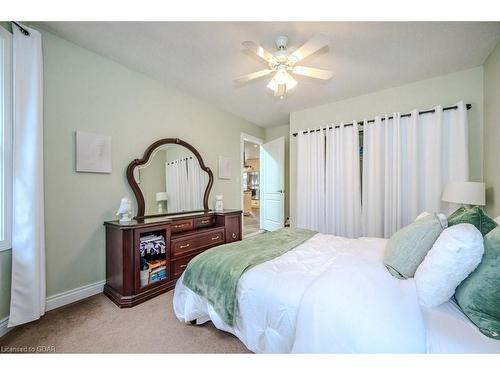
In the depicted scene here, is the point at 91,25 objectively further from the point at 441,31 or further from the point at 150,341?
the point at 441,31

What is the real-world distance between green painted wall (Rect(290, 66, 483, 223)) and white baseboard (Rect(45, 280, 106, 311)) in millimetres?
3666

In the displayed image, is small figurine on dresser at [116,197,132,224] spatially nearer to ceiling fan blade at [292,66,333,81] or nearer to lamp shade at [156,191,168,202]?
lamp shade at [156,191,168,202]

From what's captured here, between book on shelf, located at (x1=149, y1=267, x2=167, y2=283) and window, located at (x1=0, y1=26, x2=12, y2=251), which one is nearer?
window, located at (x1=0, y1=26, x2=12, y2=251)

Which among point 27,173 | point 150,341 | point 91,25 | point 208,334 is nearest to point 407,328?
point 208,334

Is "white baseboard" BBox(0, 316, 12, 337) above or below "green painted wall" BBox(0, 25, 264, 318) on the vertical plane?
below

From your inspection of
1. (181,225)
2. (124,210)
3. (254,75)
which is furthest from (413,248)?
(124,210)

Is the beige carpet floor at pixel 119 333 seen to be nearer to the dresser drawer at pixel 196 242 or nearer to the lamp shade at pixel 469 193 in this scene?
the dresser drawer at pixel 196 242

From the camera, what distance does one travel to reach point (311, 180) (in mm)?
3438

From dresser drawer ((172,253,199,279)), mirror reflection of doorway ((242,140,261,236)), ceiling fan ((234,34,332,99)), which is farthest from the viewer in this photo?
mirror reflection of doorway ((242,140,261,236))

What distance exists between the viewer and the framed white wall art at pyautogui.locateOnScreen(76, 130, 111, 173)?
200cm

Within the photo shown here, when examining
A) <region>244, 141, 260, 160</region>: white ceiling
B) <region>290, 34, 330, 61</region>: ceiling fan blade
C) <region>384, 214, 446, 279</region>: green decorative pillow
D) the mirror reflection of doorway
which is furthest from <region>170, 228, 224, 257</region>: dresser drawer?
the mirror reflection of doorway

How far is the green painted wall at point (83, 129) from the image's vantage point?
6.07 ft

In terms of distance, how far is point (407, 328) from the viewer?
811 millimetres

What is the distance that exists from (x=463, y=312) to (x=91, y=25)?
307cm
